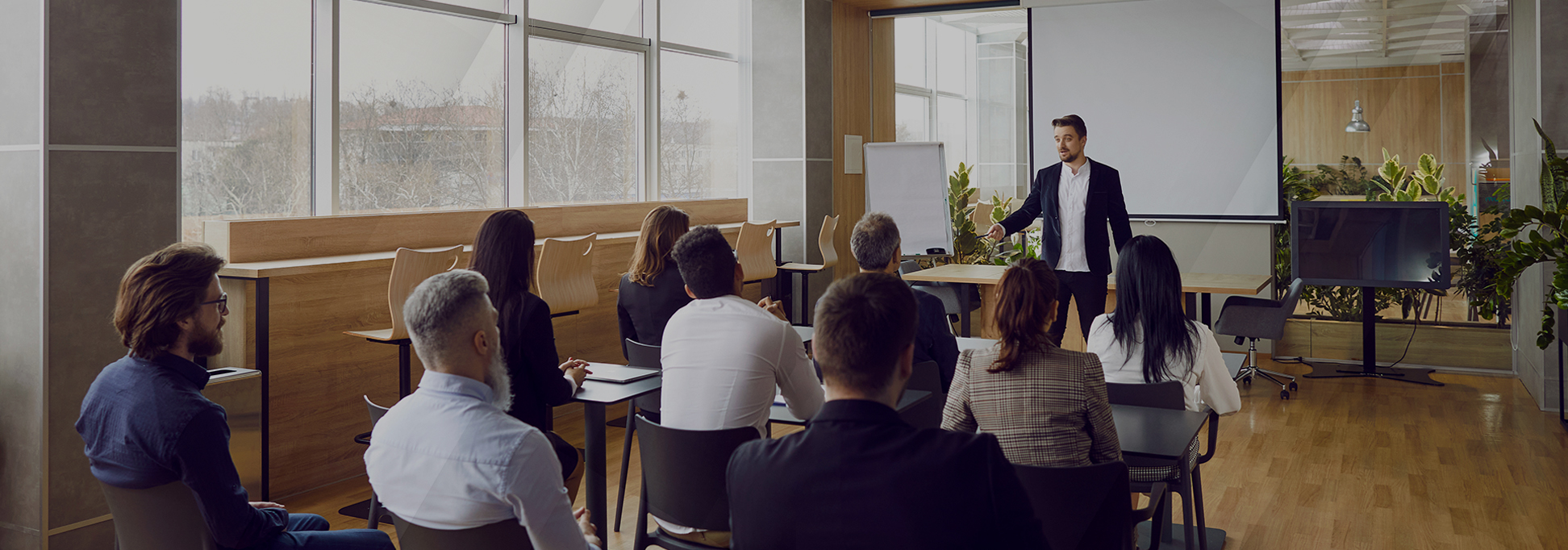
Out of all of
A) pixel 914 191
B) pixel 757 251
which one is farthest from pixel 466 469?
pixel 757 251

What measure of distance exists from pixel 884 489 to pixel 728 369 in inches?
47.2

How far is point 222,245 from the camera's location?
4629 millimetres

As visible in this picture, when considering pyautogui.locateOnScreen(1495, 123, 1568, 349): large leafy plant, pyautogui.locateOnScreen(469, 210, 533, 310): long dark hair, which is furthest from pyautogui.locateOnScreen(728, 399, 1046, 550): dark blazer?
pyautogui.locateOnScreen(1495, 123, 1568, 349): large leafy plant

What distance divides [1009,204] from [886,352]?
25.7ft

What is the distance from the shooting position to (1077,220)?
5.24 meters

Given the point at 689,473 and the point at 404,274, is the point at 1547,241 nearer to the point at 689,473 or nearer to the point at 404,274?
the point at 689,473

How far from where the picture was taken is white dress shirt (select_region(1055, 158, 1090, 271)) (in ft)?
17.1

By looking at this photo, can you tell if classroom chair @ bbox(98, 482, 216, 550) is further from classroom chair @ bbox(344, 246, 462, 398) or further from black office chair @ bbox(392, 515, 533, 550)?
classroom chair @ bbox(344, 246, 462, 398)

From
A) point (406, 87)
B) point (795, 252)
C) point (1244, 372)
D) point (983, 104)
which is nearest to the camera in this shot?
point (406, 87)

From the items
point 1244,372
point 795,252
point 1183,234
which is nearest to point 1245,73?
point 1183,234

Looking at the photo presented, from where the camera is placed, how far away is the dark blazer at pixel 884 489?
4.55 feet

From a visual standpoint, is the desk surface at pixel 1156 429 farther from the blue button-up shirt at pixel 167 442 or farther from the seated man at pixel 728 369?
the blue button-up shirt at pixel 167 442

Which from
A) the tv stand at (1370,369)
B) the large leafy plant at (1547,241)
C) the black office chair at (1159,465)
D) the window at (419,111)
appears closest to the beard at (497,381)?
the black office chair at (1159,465)

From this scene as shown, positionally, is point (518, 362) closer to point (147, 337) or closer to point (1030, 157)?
point (147, 337)
